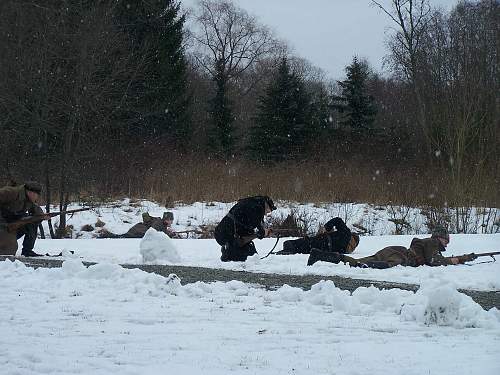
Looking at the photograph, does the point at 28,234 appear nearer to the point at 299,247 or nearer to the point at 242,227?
the point at 242,227

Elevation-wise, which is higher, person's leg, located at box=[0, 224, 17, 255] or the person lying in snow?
the person lying in snow

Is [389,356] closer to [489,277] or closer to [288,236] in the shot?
[489,277]

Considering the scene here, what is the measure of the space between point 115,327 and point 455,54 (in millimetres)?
20326

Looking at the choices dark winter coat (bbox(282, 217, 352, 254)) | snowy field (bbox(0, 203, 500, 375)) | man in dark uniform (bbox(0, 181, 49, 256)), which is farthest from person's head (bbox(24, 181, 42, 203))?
dark winter coat (bbox(282, 217, 352, 254))

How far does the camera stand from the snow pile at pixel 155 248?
1259 centimetres

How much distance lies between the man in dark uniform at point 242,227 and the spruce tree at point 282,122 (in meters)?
28.9

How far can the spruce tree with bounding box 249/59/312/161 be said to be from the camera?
41938mm

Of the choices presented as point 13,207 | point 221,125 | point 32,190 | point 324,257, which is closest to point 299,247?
point 324,257

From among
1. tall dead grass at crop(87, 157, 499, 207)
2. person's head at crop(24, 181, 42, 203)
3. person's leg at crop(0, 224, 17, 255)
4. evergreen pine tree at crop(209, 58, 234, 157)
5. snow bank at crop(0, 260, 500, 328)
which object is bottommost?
snow bank at crop(0, 260, 500, 328)

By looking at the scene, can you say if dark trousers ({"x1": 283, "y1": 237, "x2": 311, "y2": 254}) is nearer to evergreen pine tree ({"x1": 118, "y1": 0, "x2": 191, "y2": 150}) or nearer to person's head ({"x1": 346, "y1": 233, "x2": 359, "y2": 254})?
person's head ({"x1": 346, "y1": 233, "x2": 359, "y2": 254})

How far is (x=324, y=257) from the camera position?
37.9 ft

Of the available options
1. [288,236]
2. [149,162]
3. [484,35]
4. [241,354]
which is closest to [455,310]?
[241,354]

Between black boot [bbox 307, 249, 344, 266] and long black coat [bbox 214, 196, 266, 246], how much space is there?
1.29 m

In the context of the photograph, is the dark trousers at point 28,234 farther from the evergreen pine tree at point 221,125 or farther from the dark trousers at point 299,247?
the evergreen pine tree at point 221,125
